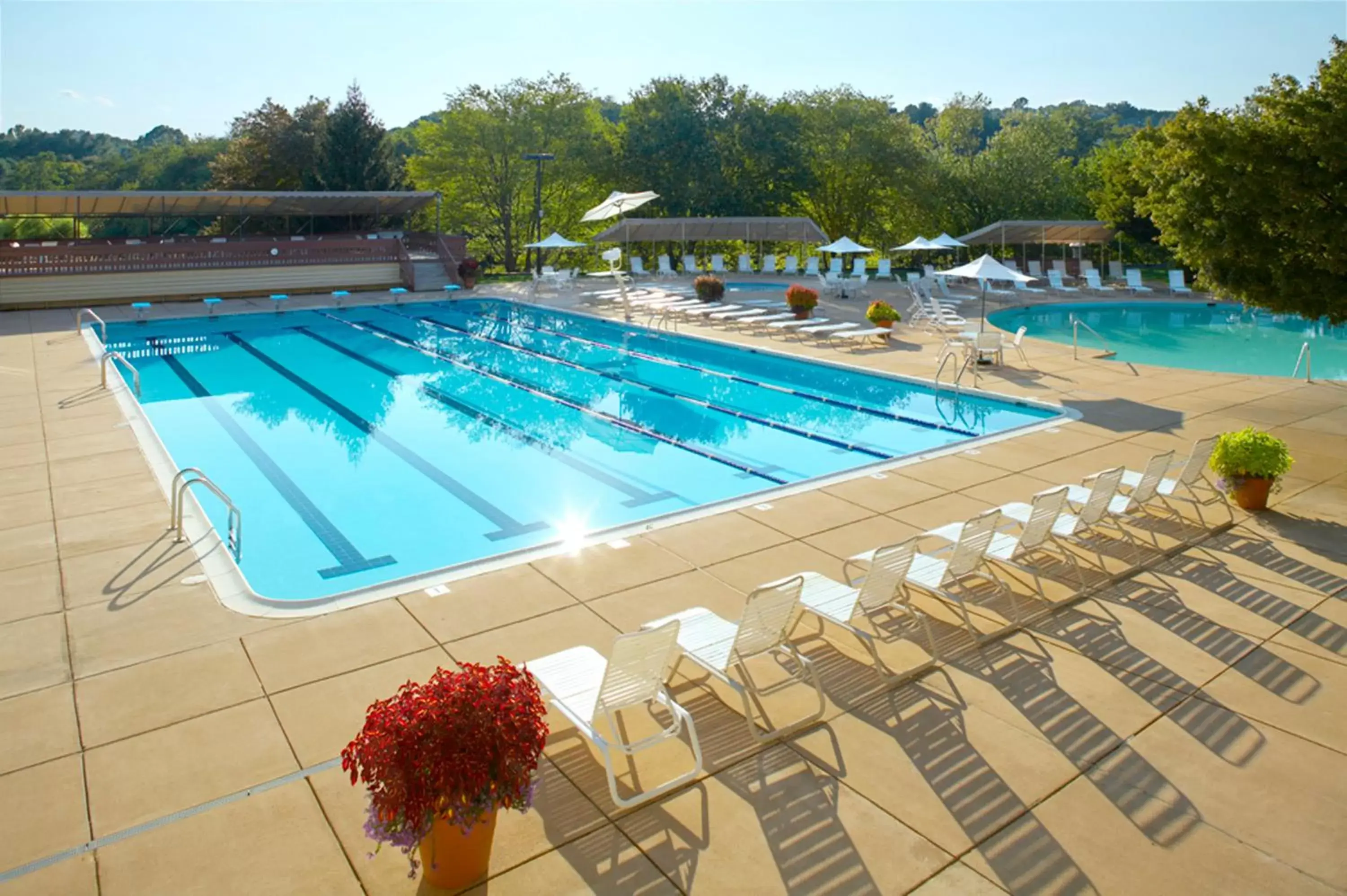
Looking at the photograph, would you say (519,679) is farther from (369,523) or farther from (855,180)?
(855,180)

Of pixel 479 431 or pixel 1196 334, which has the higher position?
pixel 1196 334

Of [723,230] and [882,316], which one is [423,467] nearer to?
[882,316]

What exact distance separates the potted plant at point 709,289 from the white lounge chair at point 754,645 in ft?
65.4

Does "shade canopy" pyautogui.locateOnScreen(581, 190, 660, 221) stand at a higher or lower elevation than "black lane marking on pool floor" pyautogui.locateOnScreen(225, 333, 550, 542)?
higher

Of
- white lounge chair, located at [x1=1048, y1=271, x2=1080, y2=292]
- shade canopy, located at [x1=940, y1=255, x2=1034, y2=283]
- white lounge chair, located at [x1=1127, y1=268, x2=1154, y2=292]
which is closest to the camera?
shade canopy, located at [x1=940, y1=255, x2=1034, y2=283]

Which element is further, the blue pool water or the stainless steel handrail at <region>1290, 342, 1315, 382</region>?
the stainless steel handrail at <region>1290, 342, 1315, 382</region>

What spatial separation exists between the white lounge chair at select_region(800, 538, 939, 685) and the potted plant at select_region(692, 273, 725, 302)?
63.0 ft

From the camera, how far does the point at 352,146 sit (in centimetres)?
3744

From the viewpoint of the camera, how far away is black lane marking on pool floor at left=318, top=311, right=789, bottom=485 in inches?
465

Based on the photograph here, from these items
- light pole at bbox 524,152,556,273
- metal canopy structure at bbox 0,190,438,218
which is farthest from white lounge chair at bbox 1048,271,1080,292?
metal canopy structure at bbox 0,190,438,218

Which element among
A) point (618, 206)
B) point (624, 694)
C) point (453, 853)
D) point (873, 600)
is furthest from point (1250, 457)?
point (618, 206)

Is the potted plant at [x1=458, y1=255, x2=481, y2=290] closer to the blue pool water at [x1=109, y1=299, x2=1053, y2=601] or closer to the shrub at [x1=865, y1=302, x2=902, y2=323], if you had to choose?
the blue pool water at [x1=109, y1=299, x2=1053, y2=601]

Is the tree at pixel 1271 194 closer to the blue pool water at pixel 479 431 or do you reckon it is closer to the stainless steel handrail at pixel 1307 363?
the blue pool water at pixel 479 431

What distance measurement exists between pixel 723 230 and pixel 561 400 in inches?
811
